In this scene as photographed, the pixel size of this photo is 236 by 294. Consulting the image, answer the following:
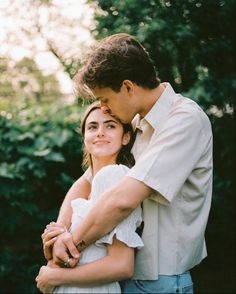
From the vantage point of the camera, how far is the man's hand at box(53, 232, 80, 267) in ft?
8.25

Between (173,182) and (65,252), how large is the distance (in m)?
0.65

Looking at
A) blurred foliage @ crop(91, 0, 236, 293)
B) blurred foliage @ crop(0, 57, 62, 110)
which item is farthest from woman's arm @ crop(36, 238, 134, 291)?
blurred foliage @ crop(0, 57, 62, 110)

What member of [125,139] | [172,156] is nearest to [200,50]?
[125,139]

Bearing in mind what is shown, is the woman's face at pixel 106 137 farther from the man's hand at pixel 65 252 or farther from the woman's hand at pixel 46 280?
the woman's hand at pixel 46 280

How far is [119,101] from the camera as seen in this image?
272 cm

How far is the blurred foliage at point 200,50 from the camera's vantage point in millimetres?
4855

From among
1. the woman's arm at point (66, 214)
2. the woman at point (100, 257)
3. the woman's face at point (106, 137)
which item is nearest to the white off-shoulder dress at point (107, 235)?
the woman at point (100, 257)

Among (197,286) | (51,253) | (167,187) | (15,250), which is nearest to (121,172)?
(167,187)

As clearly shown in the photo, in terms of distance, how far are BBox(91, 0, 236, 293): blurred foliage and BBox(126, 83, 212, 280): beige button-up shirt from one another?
7.68 feet

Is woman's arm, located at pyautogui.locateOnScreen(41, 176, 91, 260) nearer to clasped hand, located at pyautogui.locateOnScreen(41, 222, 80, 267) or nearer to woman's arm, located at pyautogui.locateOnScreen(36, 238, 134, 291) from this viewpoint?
clasped hand, located at pyautogui.locateOnScreen(41, 222, 80, 267)

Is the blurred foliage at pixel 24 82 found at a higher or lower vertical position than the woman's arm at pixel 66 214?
lower

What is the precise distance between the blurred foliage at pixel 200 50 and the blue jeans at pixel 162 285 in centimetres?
284

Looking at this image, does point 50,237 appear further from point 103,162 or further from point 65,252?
point 103,162

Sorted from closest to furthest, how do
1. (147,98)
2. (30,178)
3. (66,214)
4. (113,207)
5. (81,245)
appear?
(113,207) < (81,245) < (147,98) < (66,214) < (30,178)
